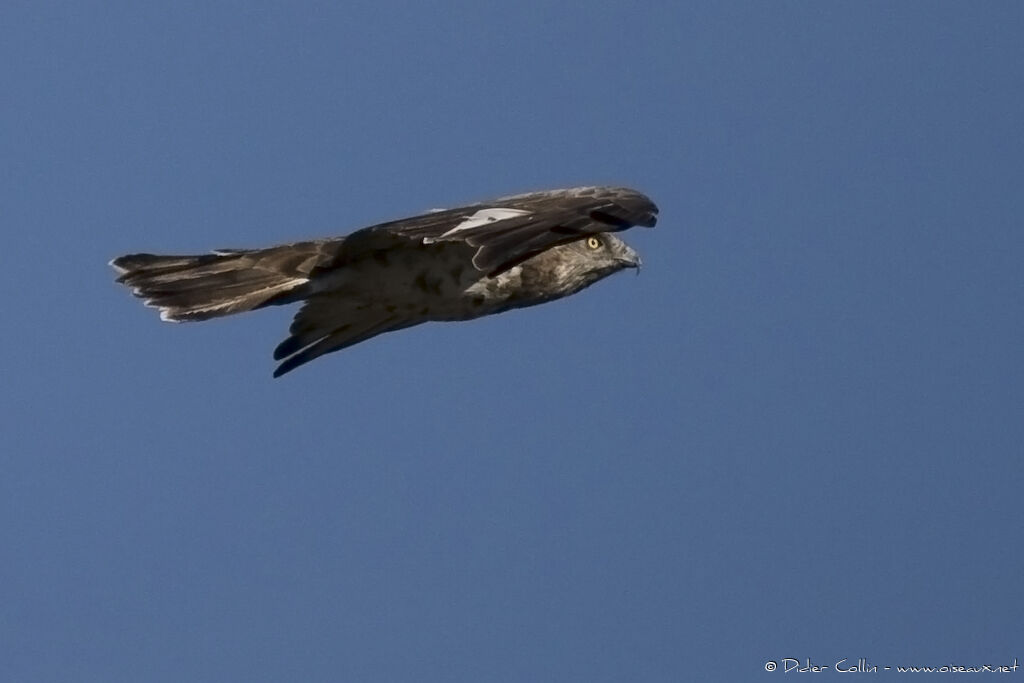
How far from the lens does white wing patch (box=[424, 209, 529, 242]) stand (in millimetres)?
12266

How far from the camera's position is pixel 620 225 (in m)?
12.3

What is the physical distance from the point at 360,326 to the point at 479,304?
3.10 ft

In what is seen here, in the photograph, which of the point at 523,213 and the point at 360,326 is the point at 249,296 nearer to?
the point at 360,326

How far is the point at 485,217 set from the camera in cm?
1245

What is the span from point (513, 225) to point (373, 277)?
1.70 metres

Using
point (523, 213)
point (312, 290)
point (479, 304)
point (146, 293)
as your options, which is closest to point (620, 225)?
point (523, 213)

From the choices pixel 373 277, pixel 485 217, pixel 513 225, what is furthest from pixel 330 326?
pixel 513 225

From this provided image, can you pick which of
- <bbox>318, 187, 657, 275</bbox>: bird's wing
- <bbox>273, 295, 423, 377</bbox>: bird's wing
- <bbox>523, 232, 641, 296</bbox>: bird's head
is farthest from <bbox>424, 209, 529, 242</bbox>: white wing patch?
<bbox>273, 295, 423, 377</bbox>: bird's wing

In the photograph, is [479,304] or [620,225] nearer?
[620,225]

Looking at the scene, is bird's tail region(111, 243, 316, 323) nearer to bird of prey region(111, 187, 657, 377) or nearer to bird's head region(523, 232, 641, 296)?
bird of prey region(111, 187, 657, 377)

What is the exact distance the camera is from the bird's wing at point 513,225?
11.7 meters

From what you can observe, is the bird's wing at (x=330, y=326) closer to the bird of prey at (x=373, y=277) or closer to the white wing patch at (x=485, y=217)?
the bird of prey at (x=373, y=277)

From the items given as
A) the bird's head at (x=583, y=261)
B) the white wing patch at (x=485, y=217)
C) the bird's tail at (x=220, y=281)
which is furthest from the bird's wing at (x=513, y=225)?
the bird's head at (x=583, y=261)

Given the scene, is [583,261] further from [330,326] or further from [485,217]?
[330,326]
